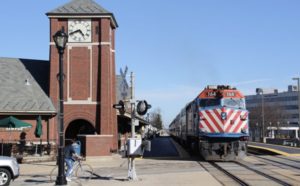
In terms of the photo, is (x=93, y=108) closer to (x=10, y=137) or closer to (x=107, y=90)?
(x=107, y=90)

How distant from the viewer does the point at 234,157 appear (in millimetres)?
27688

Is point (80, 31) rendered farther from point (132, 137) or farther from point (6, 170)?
point (6, 170)

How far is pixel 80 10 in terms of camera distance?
38.6 metres

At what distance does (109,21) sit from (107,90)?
17.0ft

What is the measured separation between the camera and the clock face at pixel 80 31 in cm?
3812

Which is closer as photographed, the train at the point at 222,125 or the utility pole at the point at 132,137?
the utility pole at the point at 132,137

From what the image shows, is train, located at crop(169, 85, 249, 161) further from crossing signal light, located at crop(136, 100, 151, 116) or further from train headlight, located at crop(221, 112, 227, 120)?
crossing signal light, located at crop(136, 100, 151, 116)

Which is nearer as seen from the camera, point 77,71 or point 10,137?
point 10,137

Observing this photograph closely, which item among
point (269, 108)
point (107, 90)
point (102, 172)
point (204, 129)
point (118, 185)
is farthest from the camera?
point (269, 108)

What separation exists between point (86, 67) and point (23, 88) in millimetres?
4966

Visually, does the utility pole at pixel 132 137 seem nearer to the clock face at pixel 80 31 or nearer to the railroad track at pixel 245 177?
the railroad track at pixel 245 177

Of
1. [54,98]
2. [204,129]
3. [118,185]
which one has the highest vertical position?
[54,98]

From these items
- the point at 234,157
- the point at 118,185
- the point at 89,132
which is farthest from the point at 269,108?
the point at 118,185

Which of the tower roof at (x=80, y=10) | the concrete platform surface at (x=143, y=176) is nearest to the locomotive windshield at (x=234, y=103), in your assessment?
the concrete platform surface at (x=143, y=176)
